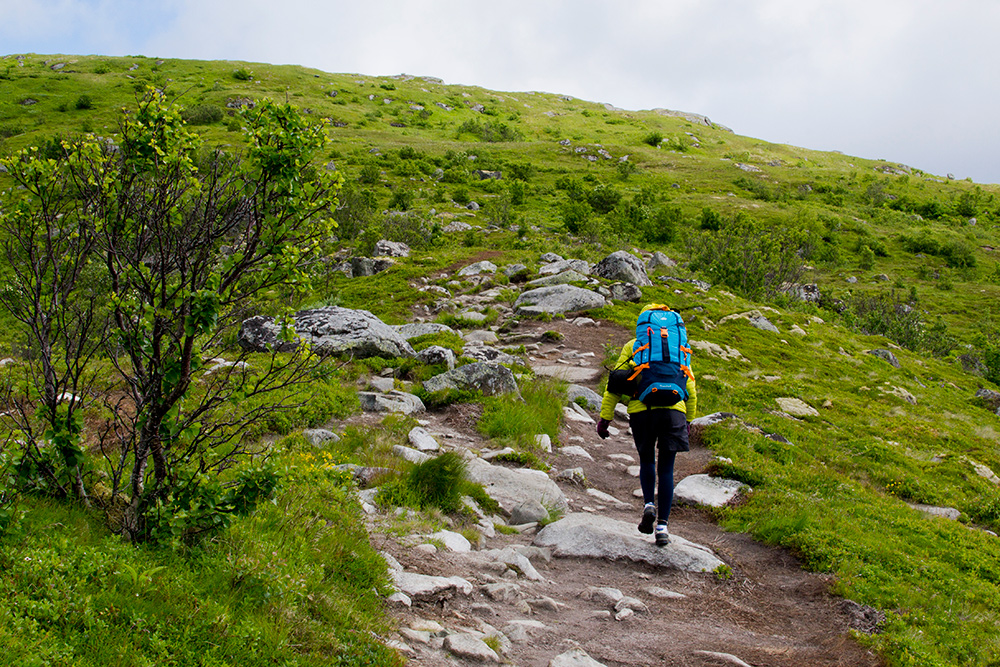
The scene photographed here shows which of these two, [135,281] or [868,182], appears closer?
[135,281]

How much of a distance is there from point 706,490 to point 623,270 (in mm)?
16431

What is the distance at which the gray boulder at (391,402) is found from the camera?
10.9 m

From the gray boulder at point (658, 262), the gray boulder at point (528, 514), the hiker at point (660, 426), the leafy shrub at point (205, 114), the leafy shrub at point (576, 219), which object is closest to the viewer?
the hiker at point (660, 426)

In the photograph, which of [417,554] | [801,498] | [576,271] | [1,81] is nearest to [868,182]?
[576,271]

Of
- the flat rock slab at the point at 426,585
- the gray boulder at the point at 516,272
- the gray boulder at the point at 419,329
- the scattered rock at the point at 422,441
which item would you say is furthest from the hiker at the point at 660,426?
the gray boulder at the point at 516,272

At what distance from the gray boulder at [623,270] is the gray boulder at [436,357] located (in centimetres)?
1292

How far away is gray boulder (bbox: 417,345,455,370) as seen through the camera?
1382 centimetres

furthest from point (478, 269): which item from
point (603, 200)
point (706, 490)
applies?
point (603, 200)

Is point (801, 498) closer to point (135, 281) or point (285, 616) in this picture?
point (285, 616)

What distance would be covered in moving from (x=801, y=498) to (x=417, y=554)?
21.1 feet

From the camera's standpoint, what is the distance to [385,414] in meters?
10.7

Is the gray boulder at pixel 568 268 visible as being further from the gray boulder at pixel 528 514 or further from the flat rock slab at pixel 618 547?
the flat rock slab at pixel 618 547

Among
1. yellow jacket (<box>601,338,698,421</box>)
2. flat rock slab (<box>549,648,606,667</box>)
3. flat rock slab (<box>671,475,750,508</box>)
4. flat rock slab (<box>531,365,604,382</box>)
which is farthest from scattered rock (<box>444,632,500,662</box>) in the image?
flat rock slab (<box>531,365,604,382</box>)

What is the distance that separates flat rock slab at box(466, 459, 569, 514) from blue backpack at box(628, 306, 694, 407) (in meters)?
2.20
